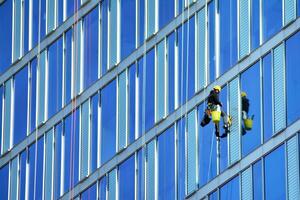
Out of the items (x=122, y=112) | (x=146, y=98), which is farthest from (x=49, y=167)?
(x=146, y=98)

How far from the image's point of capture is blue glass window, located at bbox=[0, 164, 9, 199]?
342 ft

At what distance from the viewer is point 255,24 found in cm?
9319

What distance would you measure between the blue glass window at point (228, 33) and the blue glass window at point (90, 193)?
8132 millimetres

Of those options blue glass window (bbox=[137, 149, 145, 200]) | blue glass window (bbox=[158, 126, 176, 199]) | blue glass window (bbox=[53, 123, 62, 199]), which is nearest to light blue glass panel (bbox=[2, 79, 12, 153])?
blue glass window (bbox=[53, 123, 62, 199])

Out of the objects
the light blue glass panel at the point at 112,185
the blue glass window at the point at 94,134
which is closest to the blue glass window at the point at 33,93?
the blue glass window at the point at 94,134

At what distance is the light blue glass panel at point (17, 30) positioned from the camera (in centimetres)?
10525

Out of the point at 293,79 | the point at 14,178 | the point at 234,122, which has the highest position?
the point at 14,178

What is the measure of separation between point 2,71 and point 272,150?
61.1 ft

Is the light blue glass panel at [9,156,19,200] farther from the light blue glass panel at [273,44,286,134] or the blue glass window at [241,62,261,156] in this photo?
the light blue glass panel at [273,44,286,134]

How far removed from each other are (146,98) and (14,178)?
28.4 feet

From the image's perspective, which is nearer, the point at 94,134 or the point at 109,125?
the point at 109,125

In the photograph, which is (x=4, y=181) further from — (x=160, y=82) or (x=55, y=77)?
(x=160, y=82)

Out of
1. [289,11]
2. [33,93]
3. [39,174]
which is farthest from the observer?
[33,93]

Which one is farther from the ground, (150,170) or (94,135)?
(94,135)
